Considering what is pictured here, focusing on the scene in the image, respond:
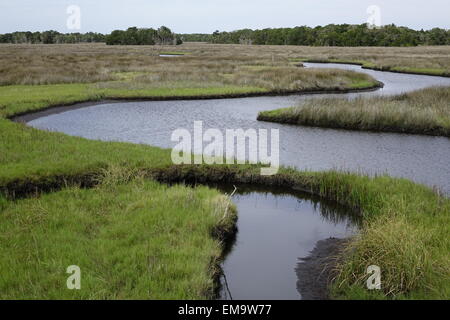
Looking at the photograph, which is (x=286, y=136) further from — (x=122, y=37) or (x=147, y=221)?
(x=122, y=37)

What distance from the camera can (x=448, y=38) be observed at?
135m

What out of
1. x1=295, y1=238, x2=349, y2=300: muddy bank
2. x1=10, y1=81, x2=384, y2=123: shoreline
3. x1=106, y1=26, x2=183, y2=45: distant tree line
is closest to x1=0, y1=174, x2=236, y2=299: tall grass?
x1=295, y1=238, x2=349, y2=300: muddy bank

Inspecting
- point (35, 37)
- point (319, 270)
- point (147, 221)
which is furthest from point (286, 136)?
point (35, 37)

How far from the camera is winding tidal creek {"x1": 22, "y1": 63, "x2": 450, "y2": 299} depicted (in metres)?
9.59

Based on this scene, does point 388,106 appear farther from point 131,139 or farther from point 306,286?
point 306,286

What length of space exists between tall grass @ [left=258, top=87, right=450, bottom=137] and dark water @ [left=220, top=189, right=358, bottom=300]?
42.0 feet

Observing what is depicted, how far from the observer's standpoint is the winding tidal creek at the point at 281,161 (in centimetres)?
959

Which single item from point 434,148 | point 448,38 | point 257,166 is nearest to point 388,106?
point 434,148

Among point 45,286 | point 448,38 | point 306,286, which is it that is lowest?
point 306,286

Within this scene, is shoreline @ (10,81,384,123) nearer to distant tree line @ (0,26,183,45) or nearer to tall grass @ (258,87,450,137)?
tall grass @ (258,87,450,137)

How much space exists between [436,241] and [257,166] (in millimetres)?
7776

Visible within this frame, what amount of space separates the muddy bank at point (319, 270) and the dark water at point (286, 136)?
16.8ft

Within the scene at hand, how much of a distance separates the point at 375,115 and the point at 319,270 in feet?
58.6
